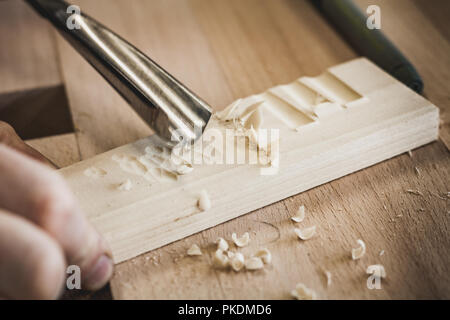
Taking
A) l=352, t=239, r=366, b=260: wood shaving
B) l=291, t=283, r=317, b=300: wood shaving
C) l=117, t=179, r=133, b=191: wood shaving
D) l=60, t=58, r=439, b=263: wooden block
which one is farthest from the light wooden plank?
l=117, t=179, r=133, b=191: wood shaving

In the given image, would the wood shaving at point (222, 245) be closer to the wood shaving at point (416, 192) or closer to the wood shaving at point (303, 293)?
the wood shaving at point (303, 293)

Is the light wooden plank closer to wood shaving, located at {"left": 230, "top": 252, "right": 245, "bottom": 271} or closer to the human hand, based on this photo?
wood shaving, located at {"left": 230, "top": 252, "right": 245, "bottom": 271}

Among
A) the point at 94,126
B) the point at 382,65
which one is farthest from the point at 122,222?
the point at 382,65

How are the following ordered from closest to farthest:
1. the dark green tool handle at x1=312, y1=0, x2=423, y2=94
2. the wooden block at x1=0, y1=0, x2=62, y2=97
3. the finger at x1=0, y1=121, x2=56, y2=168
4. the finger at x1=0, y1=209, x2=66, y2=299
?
the finger at x1=0, y1=209, x2=66, y2=299, the finger at x1=0, y1=121, x2=56, y2=168, the dark green tool handle at x1=312, y1=0, x2=423, y2=94, the wooden block at x1=0, y1=0, x2=62, y2=97

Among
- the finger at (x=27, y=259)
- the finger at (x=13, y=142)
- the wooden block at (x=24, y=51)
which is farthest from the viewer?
the wooden block at (x=24, y=51)

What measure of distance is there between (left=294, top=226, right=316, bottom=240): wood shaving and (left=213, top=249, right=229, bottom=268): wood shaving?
0.11 metres

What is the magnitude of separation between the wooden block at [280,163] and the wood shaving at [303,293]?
0.15m

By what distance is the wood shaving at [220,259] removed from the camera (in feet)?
2.04

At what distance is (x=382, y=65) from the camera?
34.8 inches

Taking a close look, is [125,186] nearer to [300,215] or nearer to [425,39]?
[300,215]

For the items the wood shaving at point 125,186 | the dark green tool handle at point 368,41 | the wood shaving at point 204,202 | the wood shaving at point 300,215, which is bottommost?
the wood shaving at point 300,215

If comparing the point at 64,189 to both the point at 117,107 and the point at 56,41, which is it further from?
the point at 56,41

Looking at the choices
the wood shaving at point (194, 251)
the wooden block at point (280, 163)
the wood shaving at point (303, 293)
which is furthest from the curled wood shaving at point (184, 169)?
the wood shaving at point (303, 293)

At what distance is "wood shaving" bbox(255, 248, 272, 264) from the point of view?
62 cm
